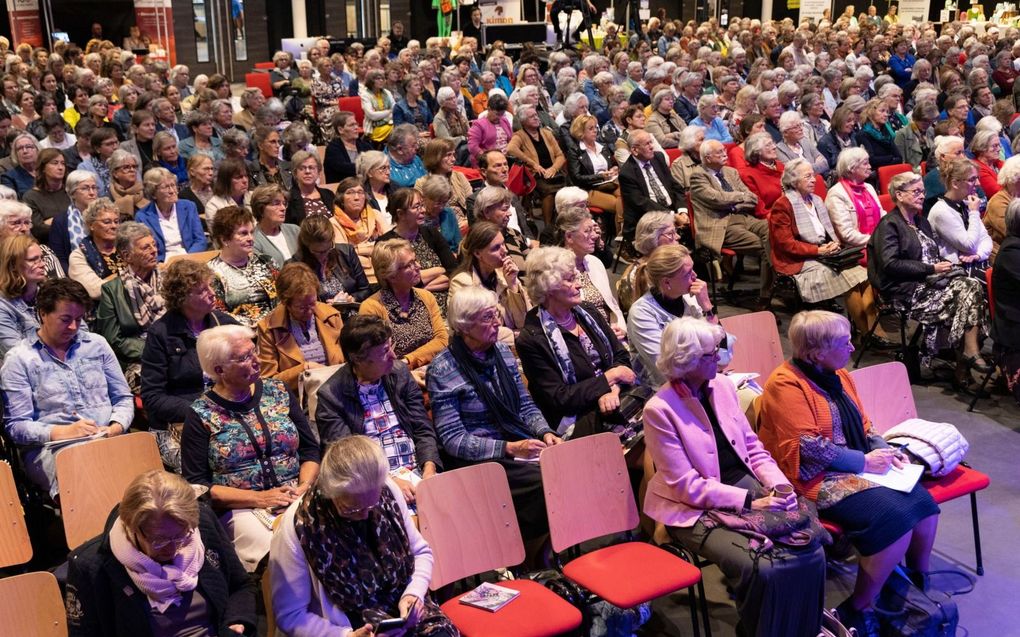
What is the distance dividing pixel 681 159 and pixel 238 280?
12.1ft

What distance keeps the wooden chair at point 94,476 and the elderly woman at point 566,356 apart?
4.94ft

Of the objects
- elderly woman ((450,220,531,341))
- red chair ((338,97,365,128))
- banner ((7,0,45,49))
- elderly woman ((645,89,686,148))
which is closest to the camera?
elderly woman ((450,220,531,341))

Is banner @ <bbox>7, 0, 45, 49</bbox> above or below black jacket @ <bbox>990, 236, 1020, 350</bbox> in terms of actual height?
above

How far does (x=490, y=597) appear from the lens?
329cm

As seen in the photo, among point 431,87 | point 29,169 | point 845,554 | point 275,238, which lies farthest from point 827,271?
point 431,87

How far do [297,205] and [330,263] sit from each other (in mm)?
1244

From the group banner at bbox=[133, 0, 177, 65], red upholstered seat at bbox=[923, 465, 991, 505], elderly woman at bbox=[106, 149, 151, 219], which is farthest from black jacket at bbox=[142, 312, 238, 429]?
banner at bbox=[133, 0, 177, 65]

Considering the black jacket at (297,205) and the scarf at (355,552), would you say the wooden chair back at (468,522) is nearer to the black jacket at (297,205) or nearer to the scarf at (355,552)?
the scarf at (355,552)

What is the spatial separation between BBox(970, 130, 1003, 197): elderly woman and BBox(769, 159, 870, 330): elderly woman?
176 centimetres

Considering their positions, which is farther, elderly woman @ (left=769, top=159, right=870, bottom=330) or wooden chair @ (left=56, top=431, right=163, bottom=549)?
elderly woman @ (left=769, top=159, right=870, bottom=330)

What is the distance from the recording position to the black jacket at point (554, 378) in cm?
418

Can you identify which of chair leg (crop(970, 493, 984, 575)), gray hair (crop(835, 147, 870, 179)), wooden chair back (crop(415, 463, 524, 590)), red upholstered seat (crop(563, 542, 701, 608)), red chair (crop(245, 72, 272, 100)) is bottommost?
chair leg (crop(970, 493, 984, 575))

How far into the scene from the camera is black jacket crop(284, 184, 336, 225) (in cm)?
641

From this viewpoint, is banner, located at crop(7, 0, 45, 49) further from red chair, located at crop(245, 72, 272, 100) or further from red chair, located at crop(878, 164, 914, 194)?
red chair, located at crop(878, 164, 914, 194)
